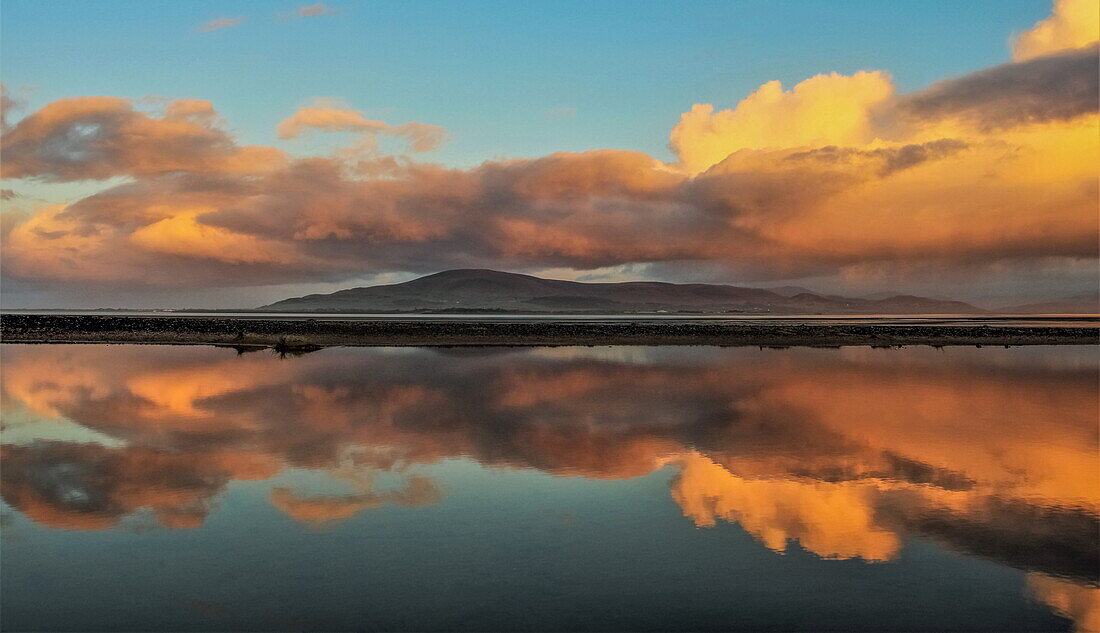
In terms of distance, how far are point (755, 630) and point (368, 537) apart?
212 inches

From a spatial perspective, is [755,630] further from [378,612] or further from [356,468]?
[356,468]

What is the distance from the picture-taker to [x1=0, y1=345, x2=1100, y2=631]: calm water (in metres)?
7.66

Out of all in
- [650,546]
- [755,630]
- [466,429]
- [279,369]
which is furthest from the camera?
[279,369]

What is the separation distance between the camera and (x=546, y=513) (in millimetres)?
11023

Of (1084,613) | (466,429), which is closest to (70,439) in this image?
(466,429)

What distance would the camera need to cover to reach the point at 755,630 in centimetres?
719

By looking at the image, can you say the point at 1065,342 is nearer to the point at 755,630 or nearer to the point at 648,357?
the point at 648,357

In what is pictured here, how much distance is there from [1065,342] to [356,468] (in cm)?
7240

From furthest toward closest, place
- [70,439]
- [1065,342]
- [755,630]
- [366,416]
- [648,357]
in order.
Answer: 1. [1065,342]
2. [648,357]
3. [366,416]
4. [70,439]
5. [755,630]

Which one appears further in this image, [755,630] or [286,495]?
[286,495]

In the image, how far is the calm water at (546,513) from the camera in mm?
7664

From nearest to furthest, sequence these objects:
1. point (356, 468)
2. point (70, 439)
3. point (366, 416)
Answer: point (356, 468)
point (70, 439)
point (366, 416)

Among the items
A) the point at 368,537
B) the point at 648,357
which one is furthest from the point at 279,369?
the point at 368,537

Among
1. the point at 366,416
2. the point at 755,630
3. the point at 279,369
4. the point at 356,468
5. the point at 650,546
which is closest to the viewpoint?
the point at 755,630
